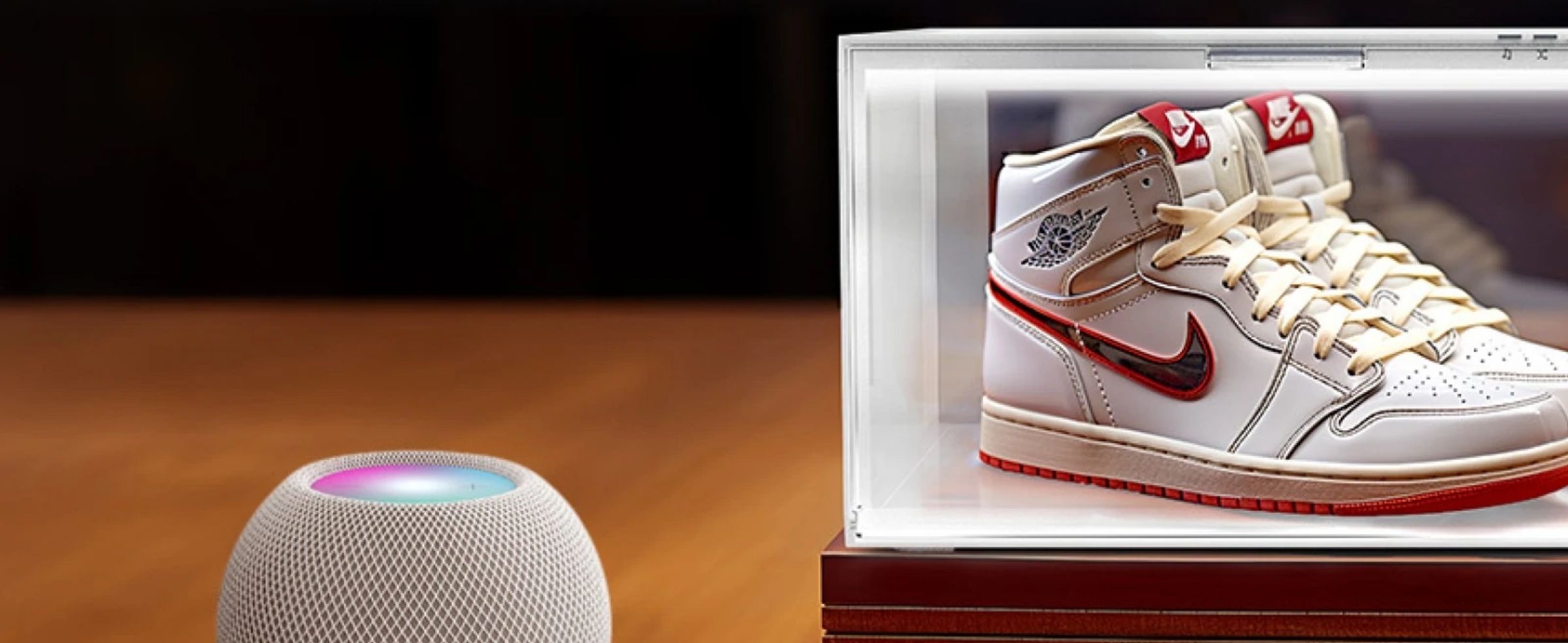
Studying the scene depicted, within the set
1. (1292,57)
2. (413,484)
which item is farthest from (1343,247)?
(413,484)

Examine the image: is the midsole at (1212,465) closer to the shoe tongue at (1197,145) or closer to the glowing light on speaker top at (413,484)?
the shoe tongue at (1197,145)

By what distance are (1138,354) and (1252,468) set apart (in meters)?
0.09

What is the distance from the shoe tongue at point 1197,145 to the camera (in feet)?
3.36

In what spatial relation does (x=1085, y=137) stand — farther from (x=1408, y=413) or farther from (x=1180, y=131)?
(x=1408, y=413)

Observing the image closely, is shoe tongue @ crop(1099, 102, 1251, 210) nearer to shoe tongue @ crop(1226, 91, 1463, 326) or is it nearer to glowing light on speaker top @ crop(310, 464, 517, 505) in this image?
shoe tongue @ crop(1226, 91, 1463, 326)

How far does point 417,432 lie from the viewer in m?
2.06

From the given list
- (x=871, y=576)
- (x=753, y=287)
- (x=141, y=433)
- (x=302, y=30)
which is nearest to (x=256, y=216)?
(x=302, y=30)

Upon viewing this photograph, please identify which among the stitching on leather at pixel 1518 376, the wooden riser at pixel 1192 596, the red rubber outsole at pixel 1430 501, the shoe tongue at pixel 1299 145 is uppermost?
the shoe tongue at pixel 1299 145

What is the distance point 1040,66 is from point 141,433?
4.34 feet

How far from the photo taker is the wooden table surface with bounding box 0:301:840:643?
138 centimetres

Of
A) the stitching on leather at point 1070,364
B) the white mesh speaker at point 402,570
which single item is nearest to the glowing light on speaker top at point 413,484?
the white mesh speaker at point 402,570

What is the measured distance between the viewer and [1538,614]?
989 millimetres

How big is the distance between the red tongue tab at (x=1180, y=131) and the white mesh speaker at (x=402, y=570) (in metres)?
0.39

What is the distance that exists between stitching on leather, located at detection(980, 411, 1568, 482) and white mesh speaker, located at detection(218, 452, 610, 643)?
0.26 meters
